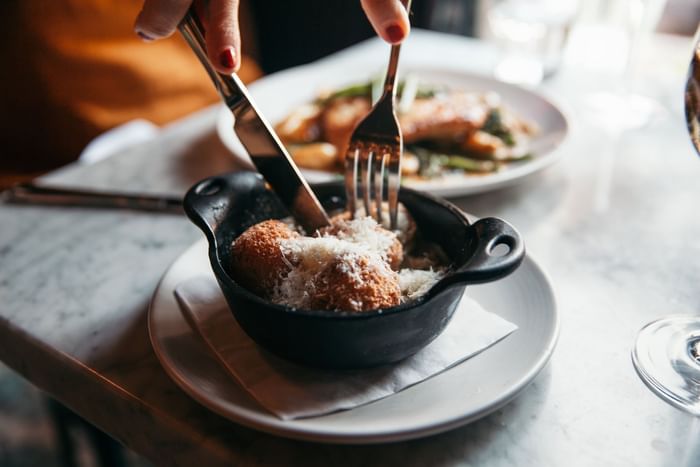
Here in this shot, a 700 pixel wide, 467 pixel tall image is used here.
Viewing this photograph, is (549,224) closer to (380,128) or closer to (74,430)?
(380,128)

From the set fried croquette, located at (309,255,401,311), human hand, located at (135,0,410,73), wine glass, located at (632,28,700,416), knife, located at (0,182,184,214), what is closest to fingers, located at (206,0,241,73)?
human hand, located at (135,0,410,73)

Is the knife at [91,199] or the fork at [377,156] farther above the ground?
the fork at [377,156]

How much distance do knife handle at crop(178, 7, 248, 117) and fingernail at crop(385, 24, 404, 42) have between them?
186mm

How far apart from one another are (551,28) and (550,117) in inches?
16.4

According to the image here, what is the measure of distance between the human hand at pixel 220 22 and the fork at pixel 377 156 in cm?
5

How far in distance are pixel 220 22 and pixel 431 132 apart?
2.16 ft

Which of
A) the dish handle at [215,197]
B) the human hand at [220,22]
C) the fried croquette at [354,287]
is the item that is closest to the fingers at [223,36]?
the human hand at [220,22]

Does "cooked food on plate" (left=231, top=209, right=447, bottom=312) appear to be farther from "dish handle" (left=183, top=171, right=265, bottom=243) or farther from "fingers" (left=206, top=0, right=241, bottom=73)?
"fingers" (left=206, top=0, right=241, bottom=73)

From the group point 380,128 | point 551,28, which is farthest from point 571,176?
point 551,28

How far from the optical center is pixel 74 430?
1579mm

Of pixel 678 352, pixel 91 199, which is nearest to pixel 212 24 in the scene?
pixel 91 199

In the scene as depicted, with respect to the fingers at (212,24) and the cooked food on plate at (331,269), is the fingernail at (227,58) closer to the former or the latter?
the fingers at (212,24)

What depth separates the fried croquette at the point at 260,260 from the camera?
66 cm

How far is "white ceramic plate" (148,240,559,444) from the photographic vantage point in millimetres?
573
